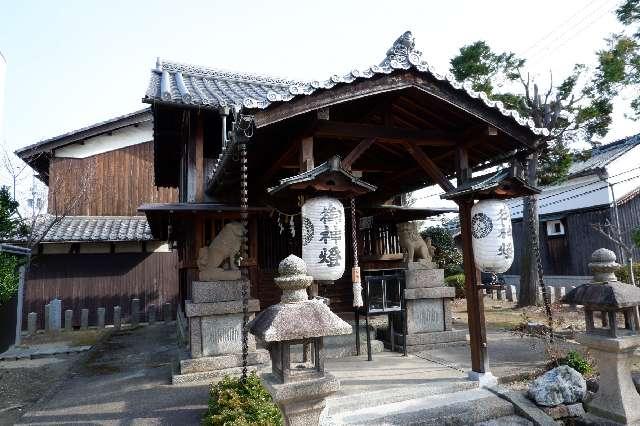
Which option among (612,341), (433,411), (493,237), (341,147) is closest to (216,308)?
(433,411)

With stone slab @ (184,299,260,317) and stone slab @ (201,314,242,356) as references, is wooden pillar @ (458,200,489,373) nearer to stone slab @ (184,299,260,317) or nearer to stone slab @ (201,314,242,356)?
stone slab @ (184,299,260,317)

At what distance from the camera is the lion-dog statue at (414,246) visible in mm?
10180

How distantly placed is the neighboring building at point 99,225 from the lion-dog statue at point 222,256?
10.8 meters

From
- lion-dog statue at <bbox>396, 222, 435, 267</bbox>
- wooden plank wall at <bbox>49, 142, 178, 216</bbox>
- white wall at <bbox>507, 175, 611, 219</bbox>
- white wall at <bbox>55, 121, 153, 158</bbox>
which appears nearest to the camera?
lion-dog statue at <bbox>396, 222, 435, 267</bbox>

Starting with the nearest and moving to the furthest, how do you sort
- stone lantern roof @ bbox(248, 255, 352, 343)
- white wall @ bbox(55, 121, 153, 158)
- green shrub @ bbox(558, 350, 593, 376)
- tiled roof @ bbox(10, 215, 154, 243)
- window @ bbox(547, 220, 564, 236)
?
stone lantern roof @ bbox(248, 255, 352, 343) → green shrub @ bbox(558, 350, 593, 376) → tiled roof @ bbox(10, 215, 154, 243) → white wall @ bbox(55, 121, 153, 158) → window @ bbox(547, 220, 564, 236)

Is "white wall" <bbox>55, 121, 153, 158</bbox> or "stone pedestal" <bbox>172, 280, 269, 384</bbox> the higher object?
"white wall" <bbox>55, 121, 153, 158</bbox>

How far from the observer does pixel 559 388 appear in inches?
244

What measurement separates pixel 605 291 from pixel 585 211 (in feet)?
67.9

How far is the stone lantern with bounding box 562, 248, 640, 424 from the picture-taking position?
5848 millimetres

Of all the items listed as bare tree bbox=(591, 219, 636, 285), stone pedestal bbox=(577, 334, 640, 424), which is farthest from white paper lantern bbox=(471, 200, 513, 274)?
bare tree bbox=(591, 219, 636, 285)

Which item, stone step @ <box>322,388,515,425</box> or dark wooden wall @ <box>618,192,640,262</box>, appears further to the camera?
dark wooden wall @ <box>618,192,640,262</box>

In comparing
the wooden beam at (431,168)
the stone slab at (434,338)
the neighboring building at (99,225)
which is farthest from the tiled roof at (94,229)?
the wooden beam at (431,168)

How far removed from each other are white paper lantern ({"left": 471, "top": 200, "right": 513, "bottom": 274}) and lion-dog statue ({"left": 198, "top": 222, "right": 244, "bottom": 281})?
455 centimetres

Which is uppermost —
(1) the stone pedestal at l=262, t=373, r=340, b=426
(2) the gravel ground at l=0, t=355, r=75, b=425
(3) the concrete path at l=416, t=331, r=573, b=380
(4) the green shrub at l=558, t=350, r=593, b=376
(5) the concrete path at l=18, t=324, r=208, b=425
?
(1) the stone pedestal at l=262, t=373, r=340, b=426
